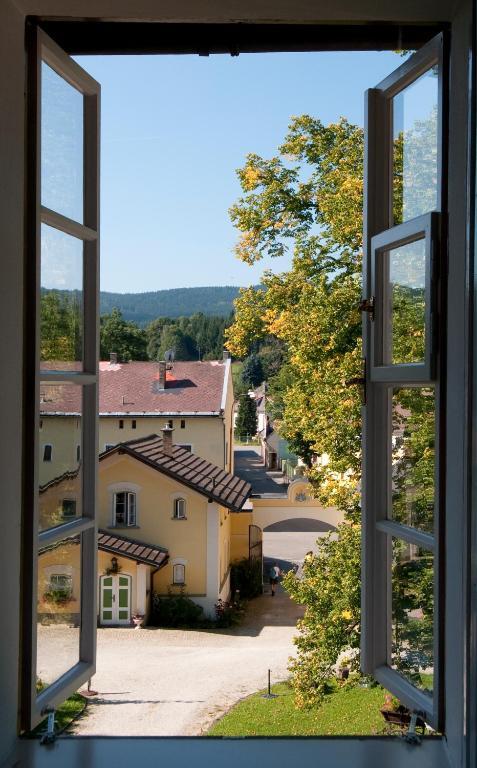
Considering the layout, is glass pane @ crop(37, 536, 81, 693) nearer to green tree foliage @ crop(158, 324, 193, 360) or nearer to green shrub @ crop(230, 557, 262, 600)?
green shrub @ crop(230, 557, 262, 600)

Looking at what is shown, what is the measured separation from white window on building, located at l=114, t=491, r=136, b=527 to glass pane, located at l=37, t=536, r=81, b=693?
8.45 m

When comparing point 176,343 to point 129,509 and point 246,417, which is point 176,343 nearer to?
point 246,417

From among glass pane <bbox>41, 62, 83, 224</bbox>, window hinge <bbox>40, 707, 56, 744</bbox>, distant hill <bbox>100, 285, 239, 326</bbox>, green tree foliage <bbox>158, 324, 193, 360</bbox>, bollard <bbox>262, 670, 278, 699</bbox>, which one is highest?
distant hill <bbox>100, 285, 239, 326</bbox>

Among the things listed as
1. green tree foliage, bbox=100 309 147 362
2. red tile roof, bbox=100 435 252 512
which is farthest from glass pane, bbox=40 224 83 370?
green tree foliage, bbox=100 309 147 362

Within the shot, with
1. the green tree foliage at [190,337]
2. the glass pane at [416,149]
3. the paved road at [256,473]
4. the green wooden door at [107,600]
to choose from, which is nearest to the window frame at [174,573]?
the green wooden door at [107,600]

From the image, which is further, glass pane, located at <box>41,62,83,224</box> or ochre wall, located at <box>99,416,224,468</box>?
ochre wall, located at <box>99,416,224,468</box>

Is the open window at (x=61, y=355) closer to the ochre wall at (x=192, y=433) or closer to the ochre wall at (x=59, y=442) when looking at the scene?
the ochre wall at (x=59, y=442)

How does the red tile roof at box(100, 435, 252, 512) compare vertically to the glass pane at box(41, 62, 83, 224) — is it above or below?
below

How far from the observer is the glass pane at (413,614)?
4.08ft

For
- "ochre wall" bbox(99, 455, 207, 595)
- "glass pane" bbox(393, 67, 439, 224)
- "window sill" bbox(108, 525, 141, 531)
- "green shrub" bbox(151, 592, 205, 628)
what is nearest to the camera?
"glass pane" bbox(393, 67, 439, 224)

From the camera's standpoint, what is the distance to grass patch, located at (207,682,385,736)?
5477 mm
